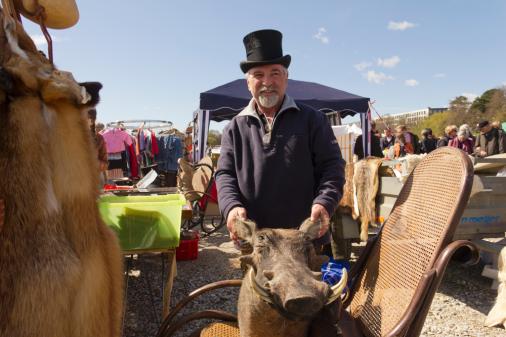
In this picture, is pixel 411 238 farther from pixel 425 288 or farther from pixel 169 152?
pixel 169 152

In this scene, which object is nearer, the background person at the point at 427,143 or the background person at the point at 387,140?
the background person at the point at 427,143

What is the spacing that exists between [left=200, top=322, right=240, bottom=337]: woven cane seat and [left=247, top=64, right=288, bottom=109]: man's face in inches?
56.2

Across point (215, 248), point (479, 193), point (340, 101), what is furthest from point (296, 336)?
point (340, 101)

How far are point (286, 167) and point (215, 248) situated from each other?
4.47m

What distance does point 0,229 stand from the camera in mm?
948

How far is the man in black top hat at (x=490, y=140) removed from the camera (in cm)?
854

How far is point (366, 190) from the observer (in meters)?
4.64

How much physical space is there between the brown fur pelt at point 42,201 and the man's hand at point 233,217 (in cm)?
95

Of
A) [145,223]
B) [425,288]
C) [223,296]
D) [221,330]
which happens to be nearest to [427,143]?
[223,296]

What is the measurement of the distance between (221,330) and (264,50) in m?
1.76

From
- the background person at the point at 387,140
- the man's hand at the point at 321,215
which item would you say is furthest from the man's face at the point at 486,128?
the man's hand at the point at 321,215

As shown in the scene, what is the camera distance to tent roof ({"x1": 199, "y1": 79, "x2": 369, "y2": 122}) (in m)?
8.90

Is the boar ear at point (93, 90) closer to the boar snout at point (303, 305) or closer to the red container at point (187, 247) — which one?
the boar snout at point (303, 305)

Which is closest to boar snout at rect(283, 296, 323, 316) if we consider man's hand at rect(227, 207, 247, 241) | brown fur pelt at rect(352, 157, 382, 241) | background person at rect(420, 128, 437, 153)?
man's hand at rect(227, 207, 247, 241)
